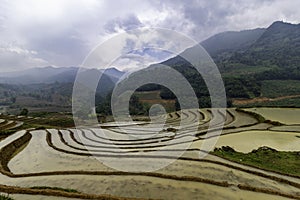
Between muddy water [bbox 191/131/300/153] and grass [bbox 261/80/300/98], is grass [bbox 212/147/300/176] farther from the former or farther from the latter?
grass [bbox 261/80/300/98]

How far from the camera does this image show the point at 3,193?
33.6 feet

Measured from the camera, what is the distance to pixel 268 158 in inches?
628

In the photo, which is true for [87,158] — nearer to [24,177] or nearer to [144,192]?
[24,177]

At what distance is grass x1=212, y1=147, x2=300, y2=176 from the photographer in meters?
14.3

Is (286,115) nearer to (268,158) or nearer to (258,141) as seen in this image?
(258,141)

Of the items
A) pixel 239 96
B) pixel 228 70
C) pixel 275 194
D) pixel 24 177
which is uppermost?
pixel 228 70

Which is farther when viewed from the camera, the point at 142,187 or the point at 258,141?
the point at 258,141

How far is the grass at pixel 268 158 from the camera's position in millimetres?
14264

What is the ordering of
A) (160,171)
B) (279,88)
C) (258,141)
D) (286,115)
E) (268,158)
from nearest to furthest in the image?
(160,171)
(268,158)
(258,141)
(286,115)
(279,88)

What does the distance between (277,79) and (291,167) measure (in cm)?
7480

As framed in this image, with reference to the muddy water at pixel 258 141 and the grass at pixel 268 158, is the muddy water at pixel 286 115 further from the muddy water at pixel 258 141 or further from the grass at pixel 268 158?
the grass at pixel 268 158

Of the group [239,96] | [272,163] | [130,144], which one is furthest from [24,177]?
[239,96]

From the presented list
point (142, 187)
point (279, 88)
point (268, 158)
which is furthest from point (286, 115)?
point (279, 88)

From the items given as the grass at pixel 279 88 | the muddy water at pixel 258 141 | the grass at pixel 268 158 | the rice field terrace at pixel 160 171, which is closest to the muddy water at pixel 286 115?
the rice field terrace at pixel 160 171
